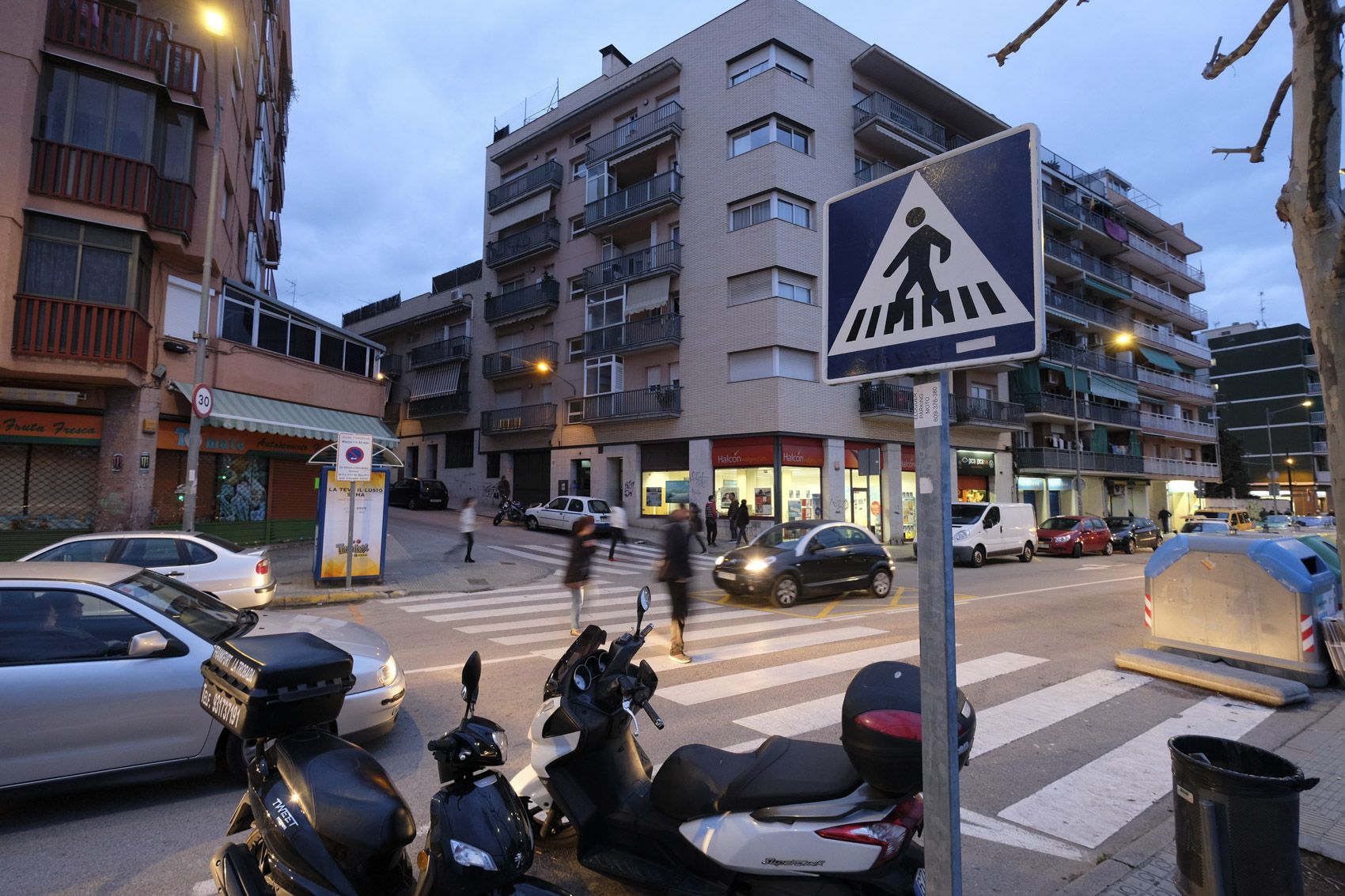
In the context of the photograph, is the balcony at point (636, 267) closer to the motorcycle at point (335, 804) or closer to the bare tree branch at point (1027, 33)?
the bare tree branch at point (1027, 33)

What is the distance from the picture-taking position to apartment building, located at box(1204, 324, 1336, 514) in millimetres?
65188

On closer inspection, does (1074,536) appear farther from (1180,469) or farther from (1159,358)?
(1180,469)

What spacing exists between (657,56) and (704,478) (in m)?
19.1

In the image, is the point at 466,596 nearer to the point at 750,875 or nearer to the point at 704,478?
the point at 750,875

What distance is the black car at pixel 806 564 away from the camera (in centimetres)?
1162

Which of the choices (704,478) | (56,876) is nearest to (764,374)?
(704,478)

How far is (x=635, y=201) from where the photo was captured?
28141 millimetres

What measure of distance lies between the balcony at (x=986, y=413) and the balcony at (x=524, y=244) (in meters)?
20.8

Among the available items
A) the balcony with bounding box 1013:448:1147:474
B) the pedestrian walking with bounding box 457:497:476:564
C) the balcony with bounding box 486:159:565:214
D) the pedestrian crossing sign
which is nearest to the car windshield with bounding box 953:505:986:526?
the balcony with bounding box 1013:448:1147:474

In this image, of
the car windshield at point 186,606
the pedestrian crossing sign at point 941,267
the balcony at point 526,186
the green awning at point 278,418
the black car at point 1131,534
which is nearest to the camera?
the pedestrian crossing sign at point 941,267

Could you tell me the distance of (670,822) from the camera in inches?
107

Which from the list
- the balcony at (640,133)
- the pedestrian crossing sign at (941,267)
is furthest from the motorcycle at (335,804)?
the balcony at (640,133)

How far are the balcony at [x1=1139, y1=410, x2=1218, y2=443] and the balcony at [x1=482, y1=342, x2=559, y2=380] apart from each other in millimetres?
37548

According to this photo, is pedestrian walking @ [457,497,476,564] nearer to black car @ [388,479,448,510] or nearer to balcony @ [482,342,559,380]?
balcony @ [482,342,559,380]
